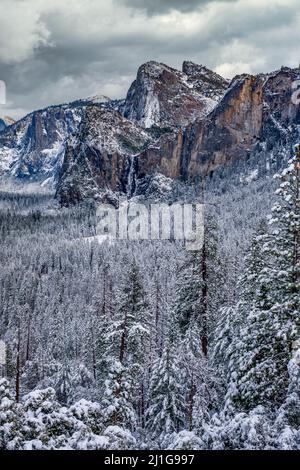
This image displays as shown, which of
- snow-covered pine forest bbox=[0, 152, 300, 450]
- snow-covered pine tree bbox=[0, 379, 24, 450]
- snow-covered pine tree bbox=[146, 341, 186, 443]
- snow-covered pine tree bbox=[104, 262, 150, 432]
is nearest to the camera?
snow-covered pine tree bbox=[0, 379, 24, 450]

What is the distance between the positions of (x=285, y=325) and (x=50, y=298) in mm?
106722

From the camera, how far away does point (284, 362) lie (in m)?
12.5

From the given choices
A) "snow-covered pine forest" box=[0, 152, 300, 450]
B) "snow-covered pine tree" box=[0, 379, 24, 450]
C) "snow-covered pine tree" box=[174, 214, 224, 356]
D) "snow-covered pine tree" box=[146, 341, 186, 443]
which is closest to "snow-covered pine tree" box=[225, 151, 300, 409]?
"snow-covered pine forest" box=[0, 152, 300, 450]

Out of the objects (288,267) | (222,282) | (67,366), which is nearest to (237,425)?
(288,267)

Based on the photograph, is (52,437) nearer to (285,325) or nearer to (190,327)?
(285,325)

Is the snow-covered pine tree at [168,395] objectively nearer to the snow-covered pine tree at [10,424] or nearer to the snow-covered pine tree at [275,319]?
the snow-covered pine tree at [275,319]

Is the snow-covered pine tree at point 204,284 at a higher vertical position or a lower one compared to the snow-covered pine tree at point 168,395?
higher

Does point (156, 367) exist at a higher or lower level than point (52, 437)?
lower

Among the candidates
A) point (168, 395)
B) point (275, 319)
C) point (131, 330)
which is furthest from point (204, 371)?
point (131, 330)

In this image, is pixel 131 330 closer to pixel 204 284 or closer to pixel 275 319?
pixel 204 284

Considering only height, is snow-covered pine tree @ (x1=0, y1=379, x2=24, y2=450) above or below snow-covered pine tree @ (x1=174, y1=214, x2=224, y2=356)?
below

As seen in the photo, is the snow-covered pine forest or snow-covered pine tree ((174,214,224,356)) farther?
snow-covered pine tree ((174,214,224,356))

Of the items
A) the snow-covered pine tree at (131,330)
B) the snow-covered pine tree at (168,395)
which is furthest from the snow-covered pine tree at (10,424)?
the snow-covered pine tree at (131,330)

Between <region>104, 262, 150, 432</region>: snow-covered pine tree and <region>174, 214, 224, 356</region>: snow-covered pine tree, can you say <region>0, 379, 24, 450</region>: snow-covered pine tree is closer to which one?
<region>174, 214, 224, 356</region>: snow-covered pine tree
